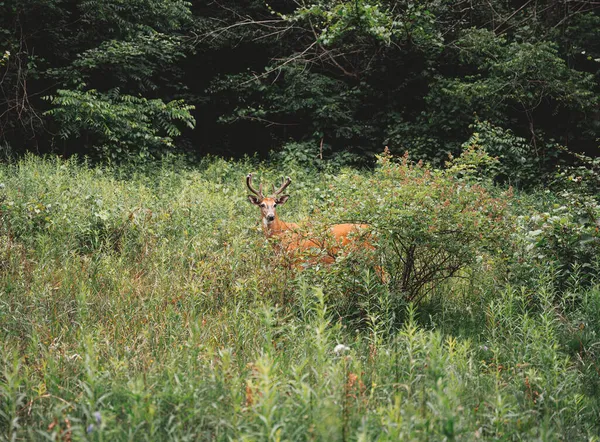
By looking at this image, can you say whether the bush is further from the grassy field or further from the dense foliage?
the dense foliage

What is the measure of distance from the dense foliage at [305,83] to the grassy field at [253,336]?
5.03 meters

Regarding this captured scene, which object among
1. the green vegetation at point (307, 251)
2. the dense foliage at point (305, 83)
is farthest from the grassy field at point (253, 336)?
the dense foliage at point (305, 83)

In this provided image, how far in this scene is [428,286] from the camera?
555 cm

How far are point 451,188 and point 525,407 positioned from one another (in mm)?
2394

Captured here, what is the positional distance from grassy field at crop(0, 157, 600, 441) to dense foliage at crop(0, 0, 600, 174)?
503cm

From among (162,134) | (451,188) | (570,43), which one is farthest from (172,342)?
(570,43)

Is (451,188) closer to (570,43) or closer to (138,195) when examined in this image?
(138,195)

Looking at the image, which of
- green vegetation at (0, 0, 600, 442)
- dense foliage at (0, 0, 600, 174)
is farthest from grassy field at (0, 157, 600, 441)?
dense foliage at (0, 0, 600, 174)

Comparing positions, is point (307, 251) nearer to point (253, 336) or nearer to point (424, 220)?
point (424, 220)

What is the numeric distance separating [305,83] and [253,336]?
12.2 metres

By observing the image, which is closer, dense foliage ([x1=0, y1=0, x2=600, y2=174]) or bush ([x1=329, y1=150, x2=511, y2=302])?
bush ([x1=329, y1=150, x2=511, y2=302])

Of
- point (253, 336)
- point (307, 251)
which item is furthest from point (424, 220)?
point (253, 336)

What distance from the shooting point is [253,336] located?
387 cm

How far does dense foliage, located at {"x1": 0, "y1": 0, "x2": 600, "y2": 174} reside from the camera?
12.2m
